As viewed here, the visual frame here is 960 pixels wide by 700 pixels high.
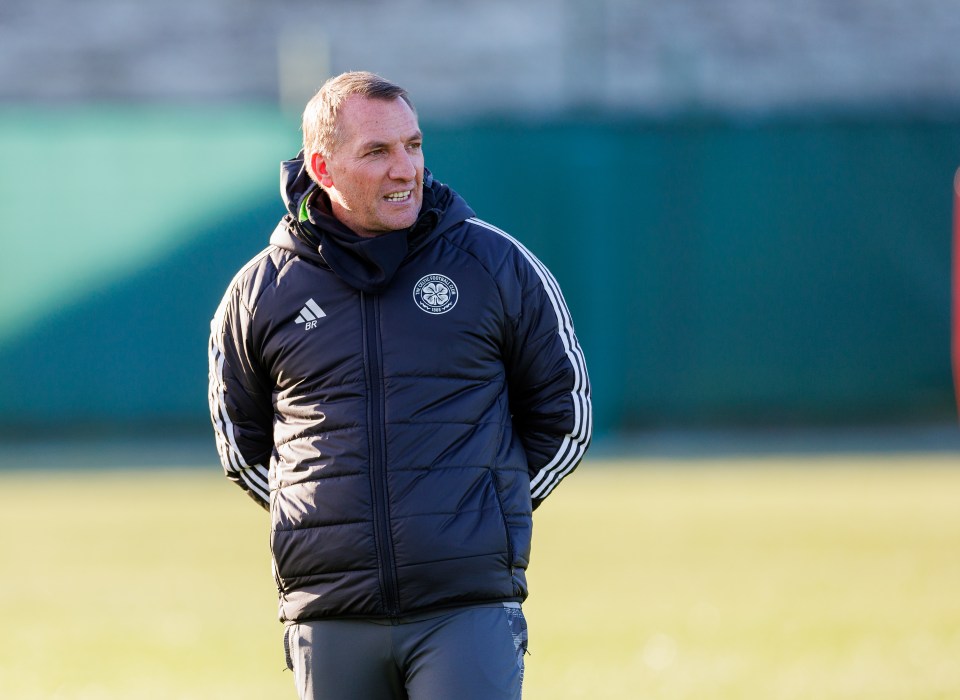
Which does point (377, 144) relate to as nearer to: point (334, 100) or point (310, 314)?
point (334, 100)

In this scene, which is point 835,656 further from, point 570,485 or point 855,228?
point 855,228

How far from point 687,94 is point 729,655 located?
12.6 m

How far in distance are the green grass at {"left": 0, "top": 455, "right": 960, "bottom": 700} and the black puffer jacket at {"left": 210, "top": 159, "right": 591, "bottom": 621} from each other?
297cm

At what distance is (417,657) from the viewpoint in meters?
3.89

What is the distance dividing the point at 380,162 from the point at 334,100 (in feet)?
0.66

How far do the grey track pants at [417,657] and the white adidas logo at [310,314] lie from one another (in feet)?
2.34

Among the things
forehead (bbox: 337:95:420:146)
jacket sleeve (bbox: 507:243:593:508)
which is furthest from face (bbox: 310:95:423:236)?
jacket sleeve (bbox: 507:243:593:508)

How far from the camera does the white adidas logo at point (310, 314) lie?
400 cm

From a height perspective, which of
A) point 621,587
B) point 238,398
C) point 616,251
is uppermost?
point 238,398

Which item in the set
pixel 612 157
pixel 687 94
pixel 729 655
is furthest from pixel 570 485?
pixel 687 94

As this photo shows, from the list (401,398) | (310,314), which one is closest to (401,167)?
(310,314)

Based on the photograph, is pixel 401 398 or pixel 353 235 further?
pixel 353 235

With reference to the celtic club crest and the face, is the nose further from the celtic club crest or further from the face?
the celtic club crest

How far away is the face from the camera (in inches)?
158
